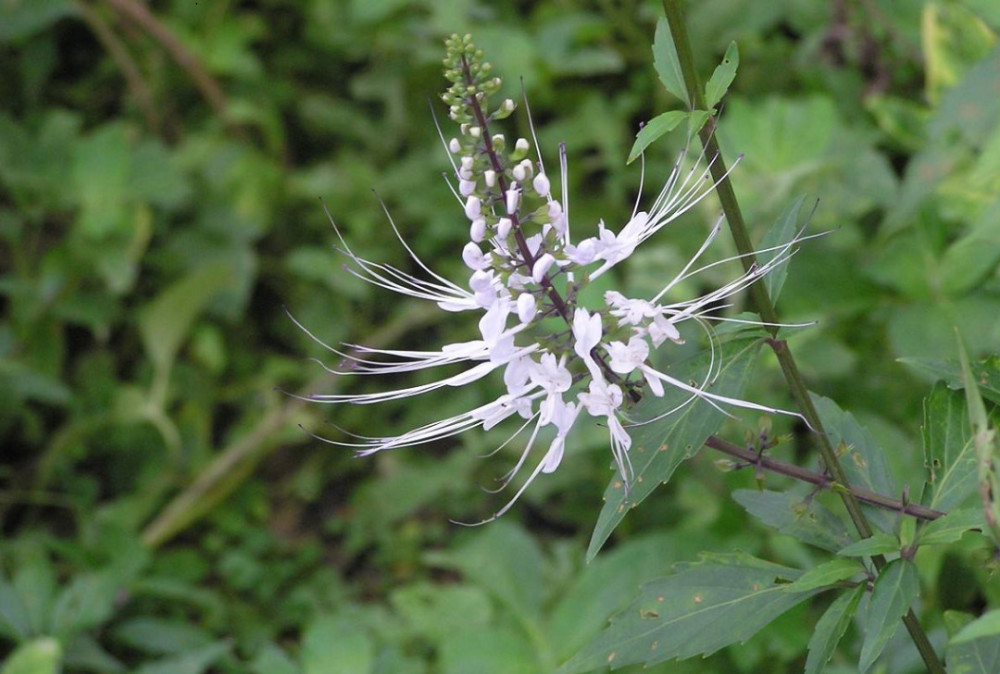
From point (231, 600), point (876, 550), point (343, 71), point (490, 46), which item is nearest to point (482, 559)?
point (231, 600)

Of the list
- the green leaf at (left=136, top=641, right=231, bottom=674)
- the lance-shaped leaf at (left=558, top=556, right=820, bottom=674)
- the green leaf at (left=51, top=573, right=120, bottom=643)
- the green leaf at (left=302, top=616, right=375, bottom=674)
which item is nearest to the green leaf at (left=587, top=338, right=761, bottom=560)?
the lance-shaped leaf at (left=558, top=556, right=820, bottom=674)

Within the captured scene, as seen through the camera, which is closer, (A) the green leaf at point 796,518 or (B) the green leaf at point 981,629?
(B) the green leaf at point 981,629

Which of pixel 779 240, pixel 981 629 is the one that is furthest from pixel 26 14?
pixel 981 629

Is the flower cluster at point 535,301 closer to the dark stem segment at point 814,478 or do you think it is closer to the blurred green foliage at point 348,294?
the dark stem segment at point 814,478

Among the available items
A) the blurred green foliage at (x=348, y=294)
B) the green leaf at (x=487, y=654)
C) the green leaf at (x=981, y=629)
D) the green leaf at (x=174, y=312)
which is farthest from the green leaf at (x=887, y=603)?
the green leaf at (x=174, y=312)

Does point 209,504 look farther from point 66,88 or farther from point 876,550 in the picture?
point 876,550

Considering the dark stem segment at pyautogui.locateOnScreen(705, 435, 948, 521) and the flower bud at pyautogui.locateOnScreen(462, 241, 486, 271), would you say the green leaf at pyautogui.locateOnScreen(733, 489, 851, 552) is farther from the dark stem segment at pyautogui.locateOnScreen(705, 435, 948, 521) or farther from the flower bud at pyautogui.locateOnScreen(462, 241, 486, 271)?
the flower bud at pyautogui.locateOnScreen(462, 241, 486, 271)

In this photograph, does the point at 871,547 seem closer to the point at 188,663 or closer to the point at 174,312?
the point at 188,663
